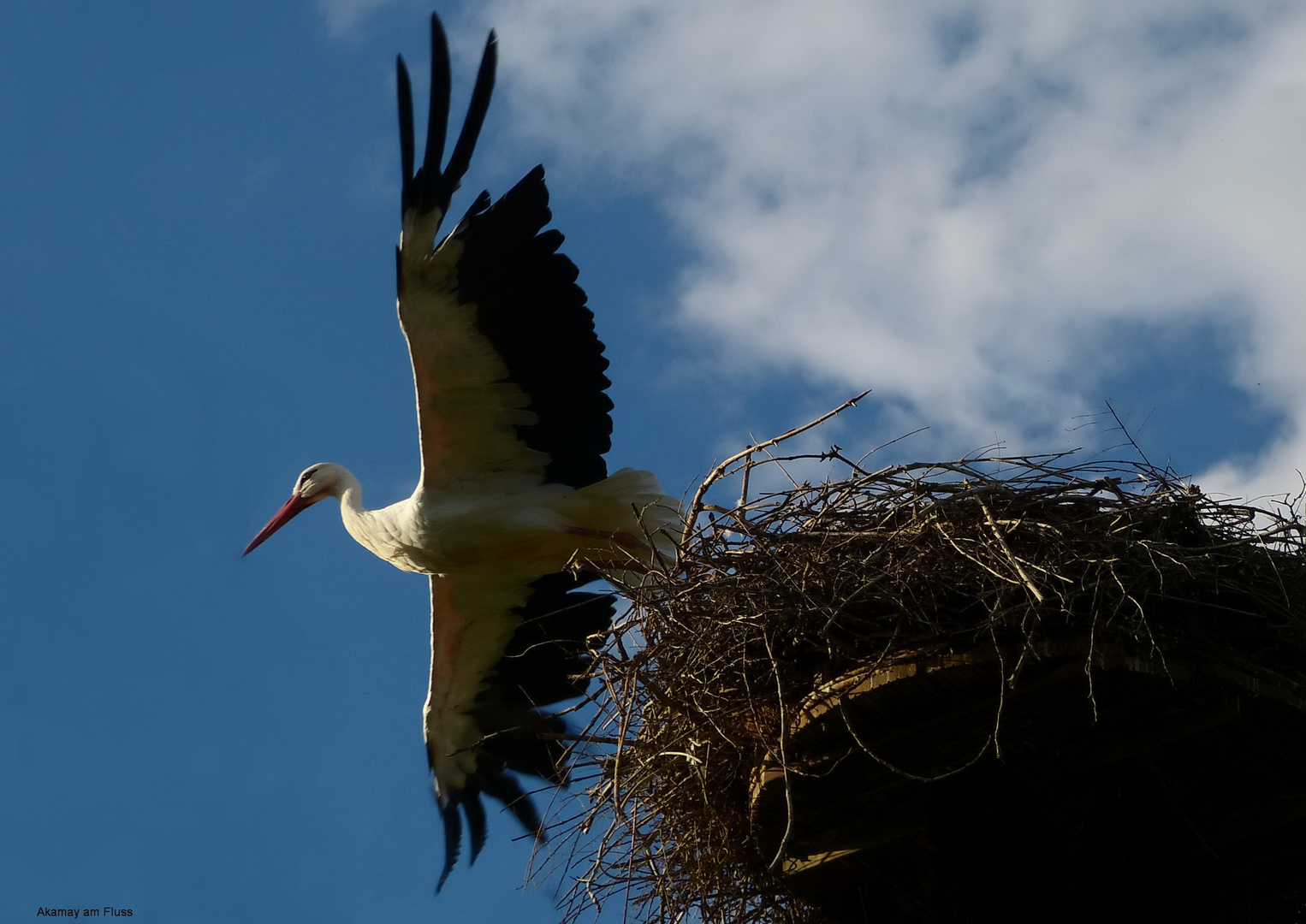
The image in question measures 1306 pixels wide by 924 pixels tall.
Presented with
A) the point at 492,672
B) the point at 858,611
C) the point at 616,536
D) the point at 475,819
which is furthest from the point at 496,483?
the point at 858,611

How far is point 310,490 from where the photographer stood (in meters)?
9.06

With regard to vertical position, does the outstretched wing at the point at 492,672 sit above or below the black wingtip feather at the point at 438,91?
below

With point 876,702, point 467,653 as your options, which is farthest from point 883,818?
point 467,653

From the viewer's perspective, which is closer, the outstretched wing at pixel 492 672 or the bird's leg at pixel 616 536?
the bird's leg at pixel 616 536

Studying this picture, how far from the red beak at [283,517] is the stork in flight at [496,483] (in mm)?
934

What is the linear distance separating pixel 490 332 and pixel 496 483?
0.84m

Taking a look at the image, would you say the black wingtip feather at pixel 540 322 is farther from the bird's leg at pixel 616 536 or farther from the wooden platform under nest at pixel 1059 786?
the wooden platform under nest at pixel 1059 786

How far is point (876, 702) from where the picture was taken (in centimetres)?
405

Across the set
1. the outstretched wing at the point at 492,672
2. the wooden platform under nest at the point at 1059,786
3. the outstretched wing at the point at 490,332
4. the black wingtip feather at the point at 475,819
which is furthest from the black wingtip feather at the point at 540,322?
the wooden platform under nest at the point at 1059,786

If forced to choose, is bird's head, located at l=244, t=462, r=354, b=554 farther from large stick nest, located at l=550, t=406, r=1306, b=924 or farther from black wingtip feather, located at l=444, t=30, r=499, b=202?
large stick nest, located at l=550, t=406, r=1306, b=924

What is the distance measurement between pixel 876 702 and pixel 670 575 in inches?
32.2

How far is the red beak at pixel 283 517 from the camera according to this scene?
916 cm

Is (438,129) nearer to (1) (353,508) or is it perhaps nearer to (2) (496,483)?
(2) (496,483)

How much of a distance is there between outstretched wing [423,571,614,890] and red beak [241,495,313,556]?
140 cm
